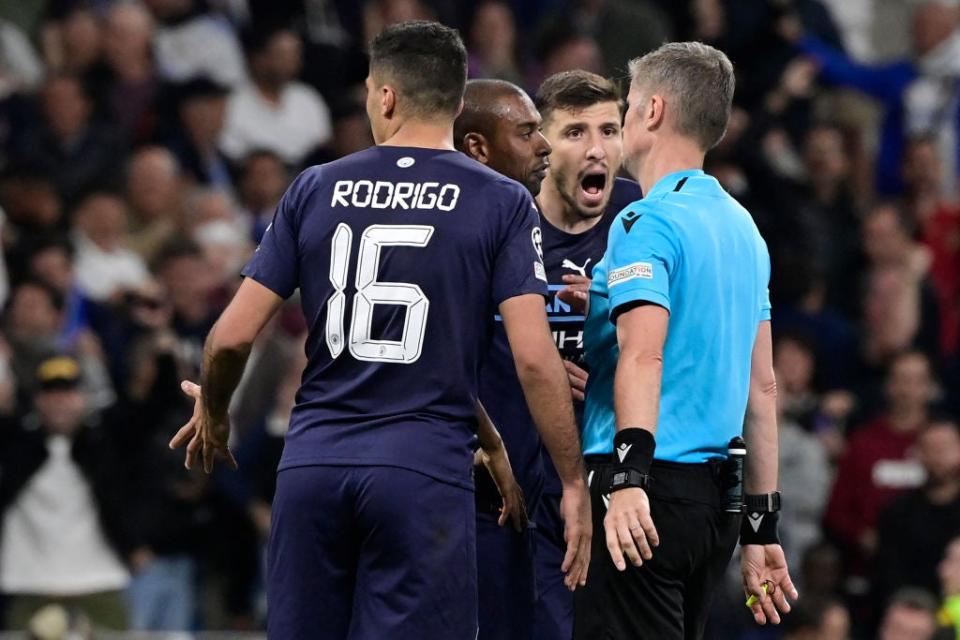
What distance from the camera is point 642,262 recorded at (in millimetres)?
5094

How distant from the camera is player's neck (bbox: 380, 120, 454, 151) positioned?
535 cm

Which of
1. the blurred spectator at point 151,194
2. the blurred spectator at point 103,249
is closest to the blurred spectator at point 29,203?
the blurred spectator at point 103,249

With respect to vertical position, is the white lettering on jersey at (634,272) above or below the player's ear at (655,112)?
below

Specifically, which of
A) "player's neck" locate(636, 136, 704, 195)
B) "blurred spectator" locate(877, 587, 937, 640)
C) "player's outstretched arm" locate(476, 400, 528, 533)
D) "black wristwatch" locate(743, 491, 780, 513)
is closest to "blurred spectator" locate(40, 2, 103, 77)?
"blurred spectator" locate(877, 587, 937, 640)

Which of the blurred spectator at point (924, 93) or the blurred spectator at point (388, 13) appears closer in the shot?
the blurred spectator at point (388, 13)

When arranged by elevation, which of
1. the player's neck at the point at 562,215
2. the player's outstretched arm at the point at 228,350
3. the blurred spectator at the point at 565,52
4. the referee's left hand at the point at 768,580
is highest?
the blurred spectator at the point at 565,52

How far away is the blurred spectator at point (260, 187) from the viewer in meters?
11.8

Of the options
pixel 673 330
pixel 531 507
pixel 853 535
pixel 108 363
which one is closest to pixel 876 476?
pixel 853 535

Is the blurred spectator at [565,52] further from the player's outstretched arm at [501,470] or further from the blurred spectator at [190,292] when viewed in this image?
the player's outstretched arm at [501,470]

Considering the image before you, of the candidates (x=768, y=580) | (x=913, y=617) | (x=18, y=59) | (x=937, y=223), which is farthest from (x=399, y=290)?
(x=937, y=223)

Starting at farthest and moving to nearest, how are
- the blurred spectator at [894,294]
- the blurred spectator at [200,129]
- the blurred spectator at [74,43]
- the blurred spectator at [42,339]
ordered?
1. the blurred spectator at [894,294]
2. the blurred spectator at [200,129]
3. the blurred spectator at [74,43]
4. the blurred spectator at [42,339]

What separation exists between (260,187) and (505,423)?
6054mm

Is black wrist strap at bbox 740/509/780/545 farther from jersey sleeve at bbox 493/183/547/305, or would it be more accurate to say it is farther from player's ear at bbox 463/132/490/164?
player's ear at bbox 463/132/490/164

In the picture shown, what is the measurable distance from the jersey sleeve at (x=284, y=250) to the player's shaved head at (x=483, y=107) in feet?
2.76
